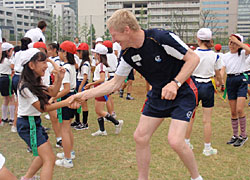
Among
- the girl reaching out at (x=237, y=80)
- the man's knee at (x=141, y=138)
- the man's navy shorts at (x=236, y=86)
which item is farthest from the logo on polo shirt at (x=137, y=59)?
the man's navy shorts at (x=236, y=86)

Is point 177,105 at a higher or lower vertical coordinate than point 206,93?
higher

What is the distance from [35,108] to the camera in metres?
3.65

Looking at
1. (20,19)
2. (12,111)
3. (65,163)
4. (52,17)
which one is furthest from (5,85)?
(20,19)

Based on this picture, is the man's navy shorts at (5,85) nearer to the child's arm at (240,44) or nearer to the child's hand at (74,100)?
the child's hand at (74,100)

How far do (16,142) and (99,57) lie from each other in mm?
2567

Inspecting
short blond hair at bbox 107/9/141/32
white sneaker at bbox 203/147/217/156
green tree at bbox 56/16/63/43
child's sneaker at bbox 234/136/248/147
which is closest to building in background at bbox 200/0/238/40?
green tree at bbox 56/16/63/43

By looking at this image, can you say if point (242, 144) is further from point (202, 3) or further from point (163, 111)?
point (202, 3)

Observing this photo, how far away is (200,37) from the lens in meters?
5.34

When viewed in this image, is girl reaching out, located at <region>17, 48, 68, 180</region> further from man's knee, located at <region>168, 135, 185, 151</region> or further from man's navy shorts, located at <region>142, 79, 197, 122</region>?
man's knee, located at <region>168, 135, 185, 151</region>

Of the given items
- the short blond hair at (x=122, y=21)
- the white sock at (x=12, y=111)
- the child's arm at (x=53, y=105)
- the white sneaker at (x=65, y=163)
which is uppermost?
the short blond hair at (x=122, y=21)

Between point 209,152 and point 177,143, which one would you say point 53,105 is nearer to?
point 177,143

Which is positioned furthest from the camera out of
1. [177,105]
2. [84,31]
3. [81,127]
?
[84,31]

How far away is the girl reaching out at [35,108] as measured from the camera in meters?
3.55

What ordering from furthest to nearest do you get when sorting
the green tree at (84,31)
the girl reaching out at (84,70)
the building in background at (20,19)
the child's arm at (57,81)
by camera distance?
the green tree at (84,31)
the building in background at (20,19)
the girl reaching out at (84,70)
the child's arm at (57,81)
